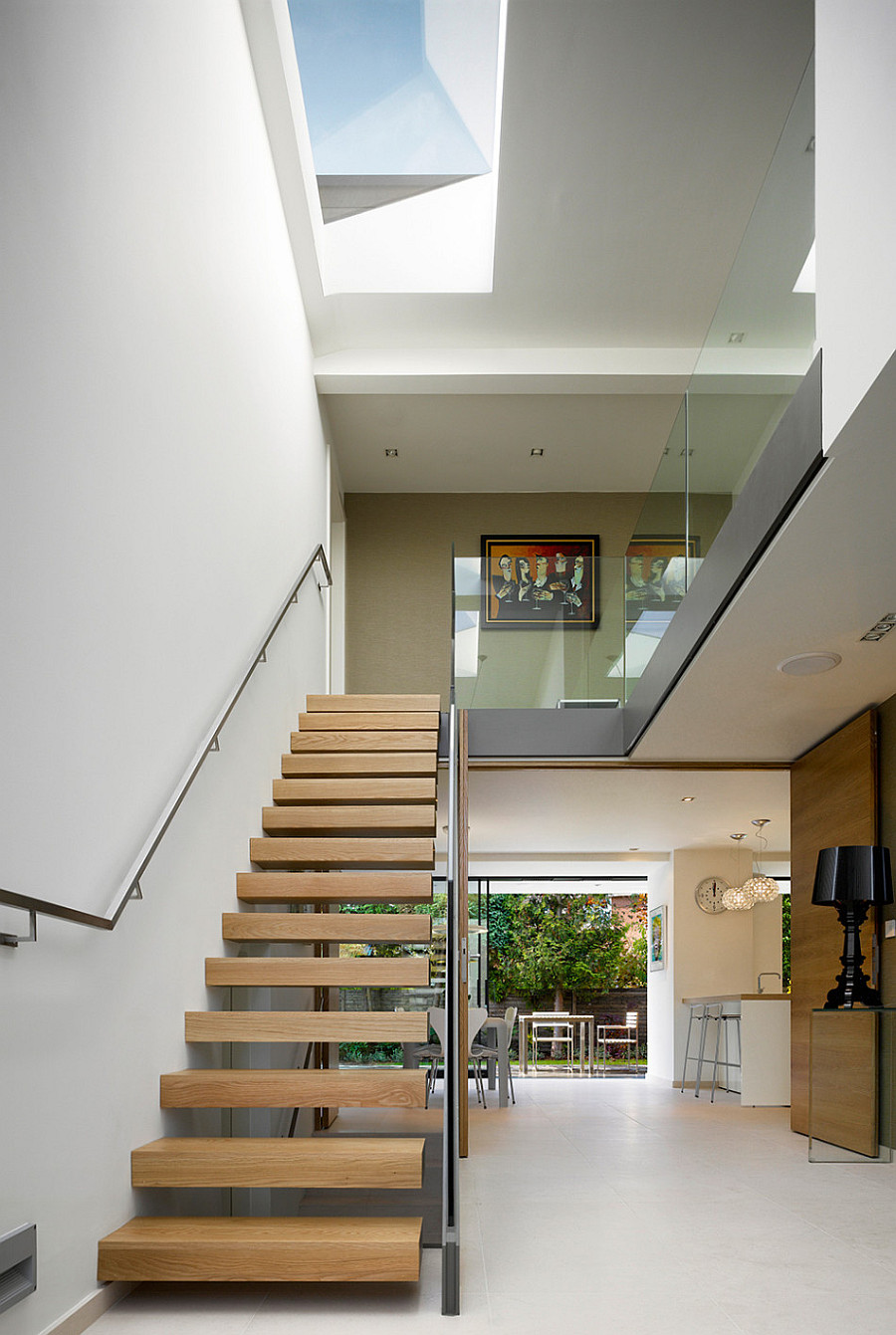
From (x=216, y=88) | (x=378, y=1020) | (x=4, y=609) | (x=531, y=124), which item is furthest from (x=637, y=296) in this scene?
(x=4, y=609)

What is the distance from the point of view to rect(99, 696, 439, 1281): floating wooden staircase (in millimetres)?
3008

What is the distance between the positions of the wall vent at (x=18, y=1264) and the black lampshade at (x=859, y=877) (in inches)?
167

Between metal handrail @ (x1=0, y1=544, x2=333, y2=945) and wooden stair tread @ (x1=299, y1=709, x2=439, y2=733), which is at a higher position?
wooden stair tread @ (x1=299, y1=709, x2=439, y2=733)

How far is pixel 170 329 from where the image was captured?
4.12 m

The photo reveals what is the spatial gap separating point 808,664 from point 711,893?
24.6 ft

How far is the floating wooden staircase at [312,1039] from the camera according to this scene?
3008 millimetres

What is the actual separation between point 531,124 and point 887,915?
15.4 ft

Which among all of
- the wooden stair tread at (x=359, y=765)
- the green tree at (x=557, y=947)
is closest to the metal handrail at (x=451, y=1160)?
the wooden stair tread at (x=359, y=765)

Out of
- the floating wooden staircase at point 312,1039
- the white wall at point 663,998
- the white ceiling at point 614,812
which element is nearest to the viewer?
the floating wooden staircase at point 312,1039

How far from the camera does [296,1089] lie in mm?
3592

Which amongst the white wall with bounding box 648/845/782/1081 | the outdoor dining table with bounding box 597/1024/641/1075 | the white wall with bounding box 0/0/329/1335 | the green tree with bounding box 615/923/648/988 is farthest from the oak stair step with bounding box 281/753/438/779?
the green tree with bounding box 615/923/648/988

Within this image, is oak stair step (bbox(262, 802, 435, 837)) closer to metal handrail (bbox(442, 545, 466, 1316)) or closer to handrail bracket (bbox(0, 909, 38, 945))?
metal handrail (bbox(442, 545, 466, 1316))

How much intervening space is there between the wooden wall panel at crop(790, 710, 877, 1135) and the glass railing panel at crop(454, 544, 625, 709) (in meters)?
1.38

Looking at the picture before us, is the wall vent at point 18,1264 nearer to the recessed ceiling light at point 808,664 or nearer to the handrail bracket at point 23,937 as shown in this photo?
the handrail bracket at point 23,937
